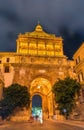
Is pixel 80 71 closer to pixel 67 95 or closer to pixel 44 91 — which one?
pixel 67 95

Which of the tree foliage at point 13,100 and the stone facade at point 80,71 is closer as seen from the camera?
the tree foliage at point 13,100

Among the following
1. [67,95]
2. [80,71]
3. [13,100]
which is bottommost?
[13,100]

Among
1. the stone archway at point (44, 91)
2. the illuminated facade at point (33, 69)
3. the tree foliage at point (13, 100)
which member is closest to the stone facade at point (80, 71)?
the illuminated facade at point (33, 69)

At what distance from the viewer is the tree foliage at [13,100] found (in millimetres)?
29008

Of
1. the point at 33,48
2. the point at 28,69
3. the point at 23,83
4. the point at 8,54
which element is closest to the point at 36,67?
the point at 28,69

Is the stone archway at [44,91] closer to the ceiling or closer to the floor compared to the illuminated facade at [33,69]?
closer to the floor

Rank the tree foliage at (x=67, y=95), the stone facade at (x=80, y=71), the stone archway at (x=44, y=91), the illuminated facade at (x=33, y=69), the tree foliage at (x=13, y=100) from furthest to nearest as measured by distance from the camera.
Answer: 1. the stone archway at (x=44, y=91)
2. the illuminated facade at (x=33, y=69)
3. the stone facade at (x=80, y=71)
4. the tree foliage at (x=13, y=100)
5. the tree foliage at (x=67, y=95)

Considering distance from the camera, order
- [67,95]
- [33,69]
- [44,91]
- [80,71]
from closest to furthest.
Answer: [67,95]
[80,71]
[33,69]
[44,91]

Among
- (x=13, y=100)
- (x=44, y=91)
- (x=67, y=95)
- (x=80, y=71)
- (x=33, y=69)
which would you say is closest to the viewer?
(x=67, y=95)

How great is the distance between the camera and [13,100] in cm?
2919

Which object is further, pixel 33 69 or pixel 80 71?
pixel 33 69

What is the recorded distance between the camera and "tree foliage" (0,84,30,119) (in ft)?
95.2

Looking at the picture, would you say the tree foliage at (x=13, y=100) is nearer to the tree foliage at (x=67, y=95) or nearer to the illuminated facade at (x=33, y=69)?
the illuminated facade at (x=33, y=69)

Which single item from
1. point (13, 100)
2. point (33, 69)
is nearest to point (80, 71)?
point (33, 69)
